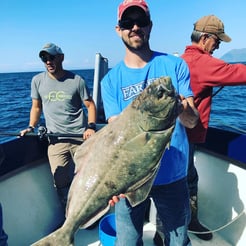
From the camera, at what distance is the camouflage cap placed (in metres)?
3.52

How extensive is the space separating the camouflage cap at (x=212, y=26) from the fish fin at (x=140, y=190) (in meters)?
2.10

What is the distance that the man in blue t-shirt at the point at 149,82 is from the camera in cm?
241

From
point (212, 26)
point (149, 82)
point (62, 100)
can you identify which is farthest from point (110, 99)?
point (62, 100)

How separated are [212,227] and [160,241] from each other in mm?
896

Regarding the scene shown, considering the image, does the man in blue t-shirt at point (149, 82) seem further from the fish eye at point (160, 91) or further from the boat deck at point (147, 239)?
the boat deck at point (147, 239)

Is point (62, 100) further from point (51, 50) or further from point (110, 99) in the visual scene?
point (110, 99)

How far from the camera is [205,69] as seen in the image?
131 inches

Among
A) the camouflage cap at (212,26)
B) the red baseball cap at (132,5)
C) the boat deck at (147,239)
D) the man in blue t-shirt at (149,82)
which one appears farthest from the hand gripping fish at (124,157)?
the boat deck at (147,239)

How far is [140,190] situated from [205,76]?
1665 millimetres

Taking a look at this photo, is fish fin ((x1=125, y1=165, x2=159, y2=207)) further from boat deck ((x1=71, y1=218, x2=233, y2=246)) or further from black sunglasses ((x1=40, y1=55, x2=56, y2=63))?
black sunglasses ((x1=40, y1=55, x2=56, y2=63))

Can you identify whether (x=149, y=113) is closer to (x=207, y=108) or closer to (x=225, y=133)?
(x=207, y=108)

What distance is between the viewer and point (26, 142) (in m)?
4.17

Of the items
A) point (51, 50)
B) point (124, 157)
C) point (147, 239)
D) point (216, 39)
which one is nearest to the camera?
point (124, 157)

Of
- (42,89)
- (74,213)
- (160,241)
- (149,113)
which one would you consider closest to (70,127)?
(42,89)
